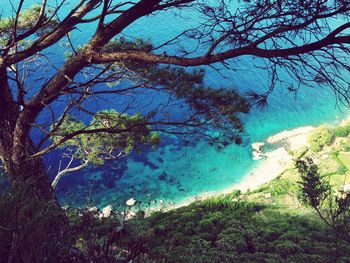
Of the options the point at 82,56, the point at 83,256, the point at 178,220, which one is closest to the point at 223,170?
the point at 178,220

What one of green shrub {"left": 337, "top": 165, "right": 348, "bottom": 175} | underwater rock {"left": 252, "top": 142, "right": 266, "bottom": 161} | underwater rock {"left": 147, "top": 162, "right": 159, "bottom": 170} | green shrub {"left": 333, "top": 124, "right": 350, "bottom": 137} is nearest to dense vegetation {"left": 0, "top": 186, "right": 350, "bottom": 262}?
underwater rock {"left": 252, "top": 142, "right": 266, "bottom": 161}

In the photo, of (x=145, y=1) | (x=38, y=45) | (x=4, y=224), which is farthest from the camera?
(x=38, y=45)

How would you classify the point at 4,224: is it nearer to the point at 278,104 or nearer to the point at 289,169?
the point at 289,169

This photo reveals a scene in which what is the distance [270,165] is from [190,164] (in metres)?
3.17

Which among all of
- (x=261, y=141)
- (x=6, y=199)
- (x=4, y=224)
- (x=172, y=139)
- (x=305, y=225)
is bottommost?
(x=305, y=225)

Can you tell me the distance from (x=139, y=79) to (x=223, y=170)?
10.6m

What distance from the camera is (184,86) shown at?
422 cm

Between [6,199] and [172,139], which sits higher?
[172,139]

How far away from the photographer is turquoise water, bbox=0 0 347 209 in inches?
540

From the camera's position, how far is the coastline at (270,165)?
45.0 ft

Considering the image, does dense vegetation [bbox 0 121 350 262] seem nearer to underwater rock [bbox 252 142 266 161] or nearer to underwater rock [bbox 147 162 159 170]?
underwater rock [bbox 252 142 266 161]

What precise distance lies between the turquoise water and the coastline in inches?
9.1

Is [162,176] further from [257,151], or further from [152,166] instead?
[257,151]

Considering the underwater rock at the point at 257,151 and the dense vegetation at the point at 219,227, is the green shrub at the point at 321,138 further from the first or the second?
the underwater rock at the point at 257,151
